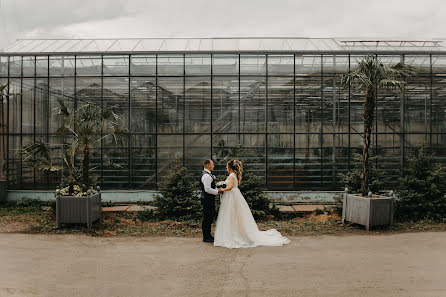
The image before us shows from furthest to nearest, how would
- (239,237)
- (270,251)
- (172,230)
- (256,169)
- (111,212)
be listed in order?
(256,169)
(111,212)
(172,230)
(239,237)
(270,251)

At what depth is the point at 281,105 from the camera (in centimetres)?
1410

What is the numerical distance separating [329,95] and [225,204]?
7297mm

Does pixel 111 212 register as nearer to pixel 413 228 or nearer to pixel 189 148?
pixel 189 148

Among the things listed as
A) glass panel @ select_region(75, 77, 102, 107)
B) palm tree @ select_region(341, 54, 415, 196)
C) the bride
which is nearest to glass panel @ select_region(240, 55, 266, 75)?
palm tree @ select_region(341, 54, 415, 196)

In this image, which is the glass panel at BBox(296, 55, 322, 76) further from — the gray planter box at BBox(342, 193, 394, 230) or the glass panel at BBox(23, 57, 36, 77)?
the glass panel at BBox(23, 57, 36, 77)

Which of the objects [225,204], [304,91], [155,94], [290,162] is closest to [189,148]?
[155,94]

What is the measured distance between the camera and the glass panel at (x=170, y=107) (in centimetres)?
1410

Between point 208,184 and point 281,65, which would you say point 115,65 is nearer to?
point 281,65

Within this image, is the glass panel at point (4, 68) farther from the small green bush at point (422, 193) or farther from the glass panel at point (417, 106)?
the glass panel at point (417, 106)

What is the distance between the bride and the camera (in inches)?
322

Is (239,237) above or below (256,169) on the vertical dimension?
below

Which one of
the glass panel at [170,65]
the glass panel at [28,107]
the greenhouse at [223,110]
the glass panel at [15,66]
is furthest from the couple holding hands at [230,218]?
the glass panel at [15,66]

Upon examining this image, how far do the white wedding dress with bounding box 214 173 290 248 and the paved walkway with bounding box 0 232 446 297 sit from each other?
1.08 feet

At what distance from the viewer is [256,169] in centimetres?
1390
